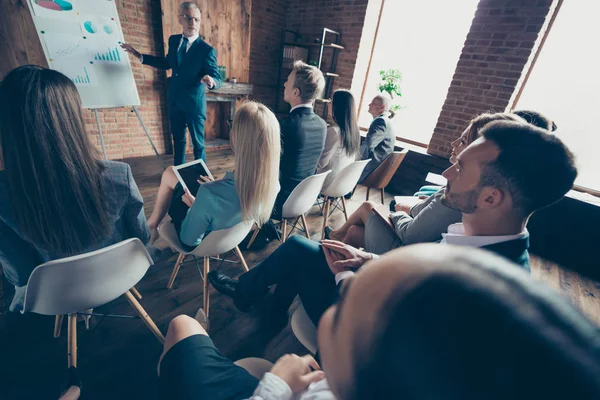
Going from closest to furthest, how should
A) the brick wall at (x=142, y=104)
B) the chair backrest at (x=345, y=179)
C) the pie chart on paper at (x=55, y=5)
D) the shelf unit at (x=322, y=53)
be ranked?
the chair backrest at (x=345, y=179) < the pie chart on paper at (x=55, y=5) < the brick wall at (x=142, y=104) < the shelf unit at (x=322, y=53)

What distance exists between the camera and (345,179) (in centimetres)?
225

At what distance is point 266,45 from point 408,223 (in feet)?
15.2

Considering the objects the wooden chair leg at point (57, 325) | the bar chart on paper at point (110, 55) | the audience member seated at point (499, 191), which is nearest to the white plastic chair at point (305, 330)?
the audience member seated at point (499, 191)

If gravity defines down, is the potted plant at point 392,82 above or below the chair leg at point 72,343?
above

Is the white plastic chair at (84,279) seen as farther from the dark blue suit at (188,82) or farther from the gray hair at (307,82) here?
the dark blue suit at (188,82)

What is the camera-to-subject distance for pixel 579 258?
8.54ft

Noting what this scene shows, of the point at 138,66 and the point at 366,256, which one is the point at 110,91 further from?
the point at 366,256

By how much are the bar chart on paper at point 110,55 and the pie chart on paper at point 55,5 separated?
0.40 m

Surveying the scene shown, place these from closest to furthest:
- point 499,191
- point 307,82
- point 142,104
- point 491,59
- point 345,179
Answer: point 499,191 < point 307,82 < point 345,179 < point 491,59 < point 142,104

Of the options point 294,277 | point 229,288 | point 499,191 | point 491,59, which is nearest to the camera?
point 499,191

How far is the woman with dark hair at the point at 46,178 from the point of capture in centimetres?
89

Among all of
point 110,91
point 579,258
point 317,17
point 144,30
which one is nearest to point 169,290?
point 110,91

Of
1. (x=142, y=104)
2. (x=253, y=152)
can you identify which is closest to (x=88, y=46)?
(x=142, y=104)

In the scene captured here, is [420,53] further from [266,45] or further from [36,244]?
[36,244]
